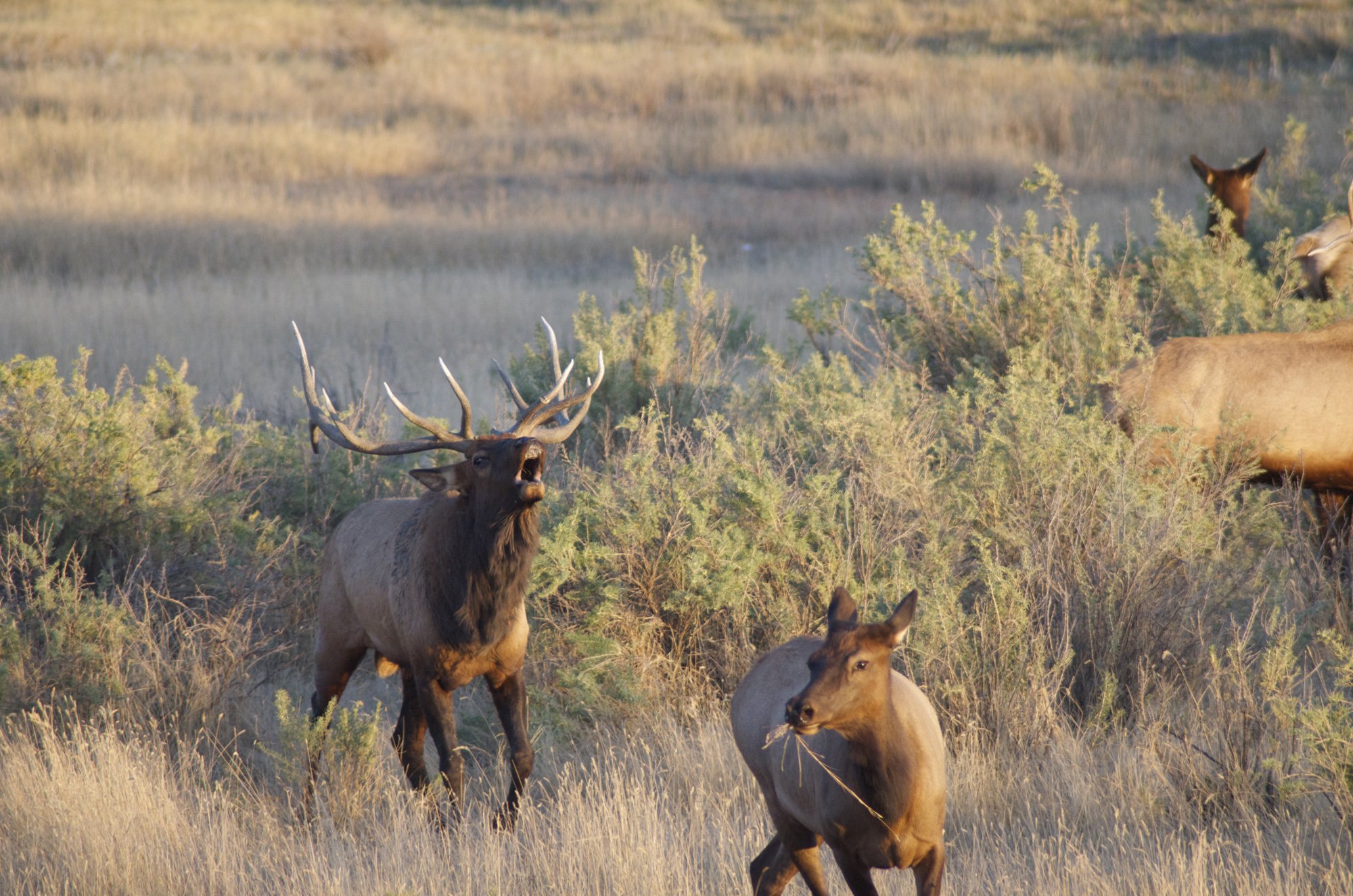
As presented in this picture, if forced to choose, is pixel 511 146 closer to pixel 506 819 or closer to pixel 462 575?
pixel 462 575

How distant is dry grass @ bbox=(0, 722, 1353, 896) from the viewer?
3807 millimetres

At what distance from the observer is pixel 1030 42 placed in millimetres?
37969

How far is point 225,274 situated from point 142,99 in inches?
448

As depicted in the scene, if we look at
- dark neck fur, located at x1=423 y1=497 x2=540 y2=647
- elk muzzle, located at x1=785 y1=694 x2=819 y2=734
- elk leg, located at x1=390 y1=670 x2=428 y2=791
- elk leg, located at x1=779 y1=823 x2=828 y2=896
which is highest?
elk muzzle, located at x1=785 y1=694 x2=819 y2=734

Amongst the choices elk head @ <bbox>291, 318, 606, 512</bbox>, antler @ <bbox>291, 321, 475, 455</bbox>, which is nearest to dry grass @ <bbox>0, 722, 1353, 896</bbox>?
elk head @ <bbox>291, 318, 606, 512</bbox>

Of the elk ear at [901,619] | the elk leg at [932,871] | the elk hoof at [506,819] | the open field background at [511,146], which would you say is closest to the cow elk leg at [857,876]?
the elk leg at [932,871]

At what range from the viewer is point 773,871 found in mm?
3652

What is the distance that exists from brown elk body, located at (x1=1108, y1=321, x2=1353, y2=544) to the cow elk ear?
3.30 meters

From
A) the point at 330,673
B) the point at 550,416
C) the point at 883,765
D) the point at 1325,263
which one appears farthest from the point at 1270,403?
the point at 330,673

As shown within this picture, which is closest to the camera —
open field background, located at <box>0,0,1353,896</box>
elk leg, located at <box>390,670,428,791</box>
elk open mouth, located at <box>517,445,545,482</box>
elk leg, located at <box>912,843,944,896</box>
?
elk leg, located at <box>912,843,944,896</box>

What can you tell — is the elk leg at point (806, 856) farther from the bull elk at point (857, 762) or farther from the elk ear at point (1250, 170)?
the elk ear at point (1250, 170)

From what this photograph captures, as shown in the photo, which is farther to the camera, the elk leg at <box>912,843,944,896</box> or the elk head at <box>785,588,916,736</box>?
the elk leg at <box>912,843,944,896</box>

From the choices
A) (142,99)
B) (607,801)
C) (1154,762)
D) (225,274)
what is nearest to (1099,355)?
(1154,762)

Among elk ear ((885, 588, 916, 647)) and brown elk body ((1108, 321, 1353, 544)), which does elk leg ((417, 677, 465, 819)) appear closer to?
elk ear ((885, 588, 916, 647))
